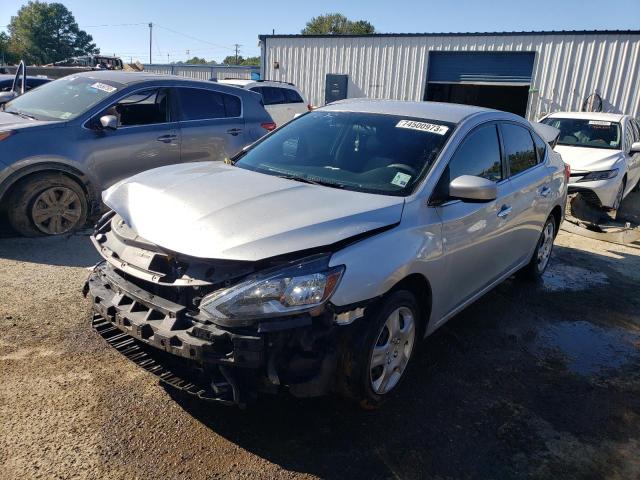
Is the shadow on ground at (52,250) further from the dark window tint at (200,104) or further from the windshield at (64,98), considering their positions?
the dark window tint at (200,104)

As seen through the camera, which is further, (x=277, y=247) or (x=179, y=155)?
(x=179, y=155)

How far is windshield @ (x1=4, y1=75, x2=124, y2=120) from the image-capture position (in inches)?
231

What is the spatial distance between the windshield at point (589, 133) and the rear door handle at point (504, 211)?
6.23 meters

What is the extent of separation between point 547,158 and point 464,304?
2258 millimetres

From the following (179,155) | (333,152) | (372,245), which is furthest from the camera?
(179,155)

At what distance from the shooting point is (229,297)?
245cm

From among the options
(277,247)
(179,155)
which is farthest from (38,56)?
(277,247)

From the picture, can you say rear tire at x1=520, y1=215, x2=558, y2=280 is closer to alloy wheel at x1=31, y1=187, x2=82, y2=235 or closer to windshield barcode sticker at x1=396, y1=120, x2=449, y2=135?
windshield barcode sticker at x1=396, y1=120, x2=449, y2=135

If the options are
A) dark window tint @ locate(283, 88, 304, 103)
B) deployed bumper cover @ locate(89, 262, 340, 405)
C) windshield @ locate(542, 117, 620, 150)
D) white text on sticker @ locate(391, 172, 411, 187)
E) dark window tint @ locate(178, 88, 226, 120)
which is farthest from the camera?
dark window tint @ locate(283, 88, 304, 103)

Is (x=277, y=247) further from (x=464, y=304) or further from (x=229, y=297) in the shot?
(x=464, y=304)

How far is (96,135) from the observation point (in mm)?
5793

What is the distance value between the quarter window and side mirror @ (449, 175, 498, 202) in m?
4.45

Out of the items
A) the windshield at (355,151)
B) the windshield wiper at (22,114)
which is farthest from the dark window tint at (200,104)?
the windshield at (355,151)

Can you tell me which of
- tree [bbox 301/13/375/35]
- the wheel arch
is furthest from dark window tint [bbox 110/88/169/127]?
tree [bbox 301/13/375/35]
